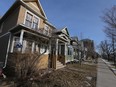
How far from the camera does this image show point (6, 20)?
14.3m

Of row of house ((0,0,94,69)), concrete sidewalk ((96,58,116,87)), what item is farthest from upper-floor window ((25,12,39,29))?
concrete sidewalk ((96,58,116,87))

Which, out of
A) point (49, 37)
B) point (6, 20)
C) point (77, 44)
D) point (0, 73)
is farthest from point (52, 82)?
point (77, 44)

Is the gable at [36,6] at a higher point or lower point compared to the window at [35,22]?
higher

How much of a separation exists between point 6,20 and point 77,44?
1506 centimetres

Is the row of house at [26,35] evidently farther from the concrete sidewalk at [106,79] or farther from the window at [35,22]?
A: the concrete sidewalk at [106,79]

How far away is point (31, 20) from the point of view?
1291 centimetres

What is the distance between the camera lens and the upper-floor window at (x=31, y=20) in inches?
488

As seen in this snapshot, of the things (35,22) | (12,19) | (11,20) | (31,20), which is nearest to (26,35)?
(31,20)

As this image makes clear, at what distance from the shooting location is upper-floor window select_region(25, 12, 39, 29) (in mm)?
12406

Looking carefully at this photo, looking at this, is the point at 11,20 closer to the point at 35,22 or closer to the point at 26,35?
the point at 35,22

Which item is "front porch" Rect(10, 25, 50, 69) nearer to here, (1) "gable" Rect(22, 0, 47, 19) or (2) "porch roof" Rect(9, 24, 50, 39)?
(2) "porch roof" Rect(9, 24, 50, 39)

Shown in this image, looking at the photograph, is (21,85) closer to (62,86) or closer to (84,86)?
(62,86)

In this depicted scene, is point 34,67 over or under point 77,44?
under

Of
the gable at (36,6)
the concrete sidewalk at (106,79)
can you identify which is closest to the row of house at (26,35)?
the gable at (36,6)
